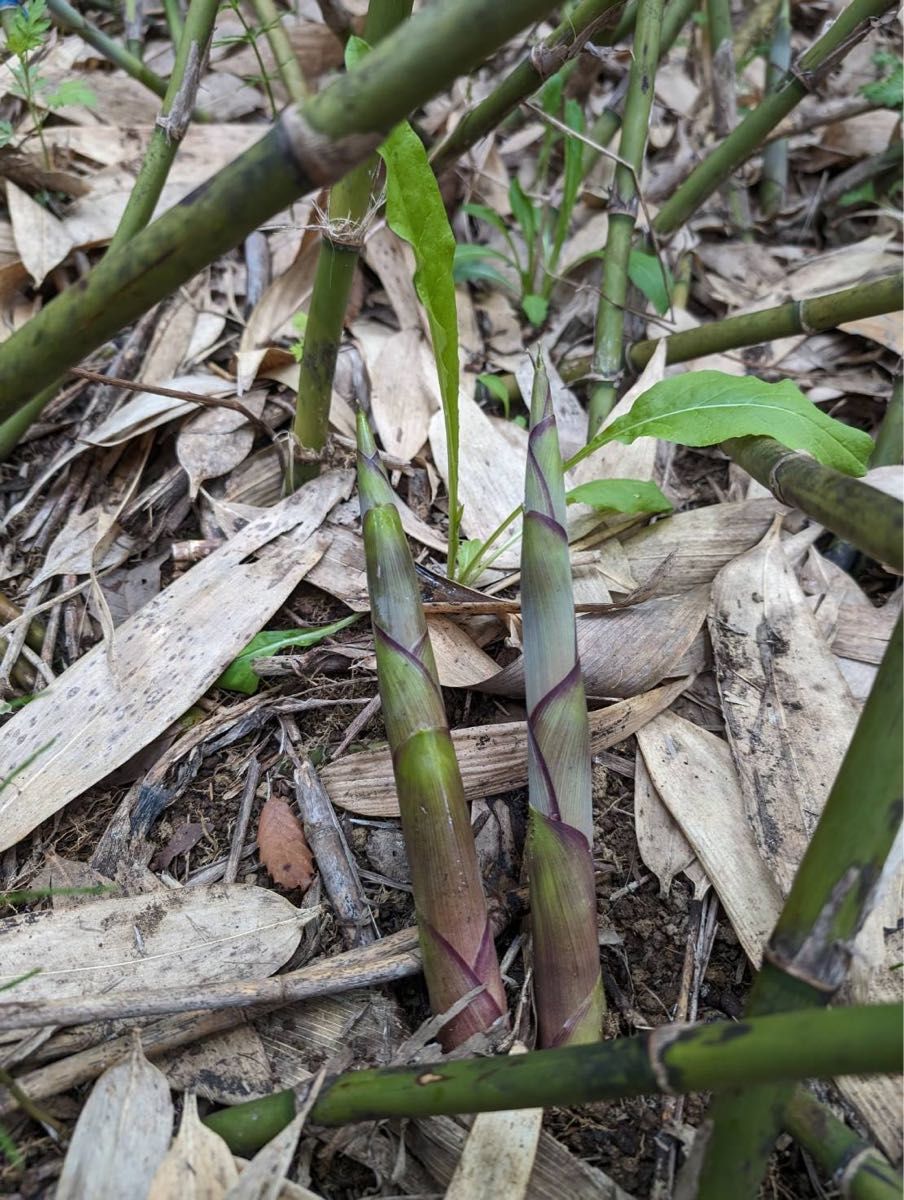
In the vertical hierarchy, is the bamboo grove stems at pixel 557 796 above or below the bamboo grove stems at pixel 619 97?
below

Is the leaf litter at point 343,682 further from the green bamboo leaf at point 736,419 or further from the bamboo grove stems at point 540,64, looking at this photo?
the bamboo grove stems at point 540,64

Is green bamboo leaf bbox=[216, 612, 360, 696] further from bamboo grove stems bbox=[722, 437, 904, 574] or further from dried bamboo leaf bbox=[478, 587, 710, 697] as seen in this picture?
bamboo grove stems bbox=[722, 437, 904, 574]

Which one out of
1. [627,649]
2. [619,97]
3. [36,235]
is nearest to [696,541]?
[627,649]

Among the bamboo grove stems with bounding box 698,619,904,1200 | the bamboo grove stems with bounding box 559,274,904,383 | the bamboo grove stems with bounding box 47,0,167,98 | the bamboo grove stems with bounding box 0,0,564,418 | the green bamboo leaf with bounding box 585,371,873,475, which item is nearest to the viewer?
the bamboo grove stems with bounding box 0,0,564,418

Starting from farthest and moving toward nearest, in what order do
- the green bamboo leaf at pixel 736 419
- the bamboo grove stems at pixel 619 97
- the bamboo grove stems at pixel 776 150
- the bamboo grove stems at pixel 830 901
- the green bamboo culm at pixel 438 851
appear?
the bamboo grove stems at pixel 776 150 < the bamboo grove stems at pixel 619 97 < the green bamboo leaf at pixel 736 419 < the green bamboo culm at pixel 438 851 < the bamboo grove stems at pixel 830 901

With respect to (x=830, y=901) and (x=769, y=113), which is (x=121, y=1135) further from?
(x=769, y=113)

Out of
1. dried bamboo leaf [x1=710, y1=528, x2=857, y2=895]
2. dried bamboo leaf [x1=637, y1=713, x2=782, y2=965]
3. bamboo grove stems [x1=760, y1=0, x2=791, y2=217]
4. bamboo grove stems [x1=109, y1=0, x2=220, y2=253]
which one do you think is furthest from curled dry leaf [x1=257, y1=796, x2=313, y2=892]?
bamboo grove stems [x1=760, y1=0, x2=791, y2=217]

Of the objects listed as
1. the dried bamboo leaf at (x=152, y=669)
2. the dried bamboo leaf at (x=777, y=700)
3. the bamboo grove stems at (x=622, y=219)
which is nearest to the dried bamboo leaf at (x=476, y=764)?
the dried bamboo leaf at (x=777, y=700)
